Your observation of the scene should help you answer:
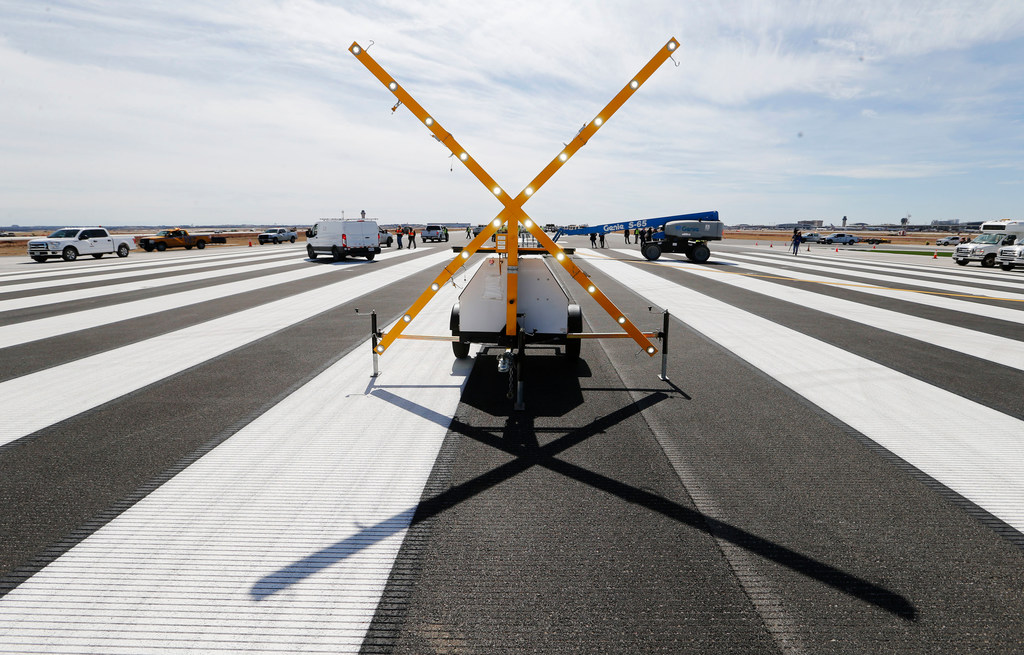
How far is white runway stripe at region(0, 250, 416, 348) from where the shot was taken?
31.4 feet

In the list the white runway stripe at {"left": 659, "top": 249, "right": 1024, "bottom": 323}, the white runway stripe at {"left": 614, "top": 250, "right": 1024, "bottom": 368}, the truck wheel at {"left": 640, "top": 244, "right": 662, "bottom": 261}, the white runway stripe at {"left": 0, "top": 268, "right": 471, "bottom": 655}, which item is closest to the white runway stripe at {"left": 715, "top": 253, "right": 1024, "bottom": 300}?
the white runway stripe at {"left": 659, "top": 249, "right": 1024, "bottom": 323}

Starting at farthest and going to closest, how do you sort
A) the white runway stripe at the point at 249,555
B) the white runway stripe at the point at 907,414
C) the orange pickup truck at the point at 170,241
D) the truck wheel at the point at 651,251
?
1. the orange pickup truck at the point at 170,241
2. the truck wheel at the point at 651,251
3. the white runway stripe at the point at 907,414
4. the white runway stripe at the point at 249,555

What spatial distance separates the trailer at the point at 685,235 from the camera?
92.4 feet

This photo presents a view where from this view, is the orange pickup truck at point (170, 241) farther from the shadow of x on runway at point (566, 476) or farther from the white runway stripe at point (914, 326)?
the shadow of x on runway at point (566, 476)

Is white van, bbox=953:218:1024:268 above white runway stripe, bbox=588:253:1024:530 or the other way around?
above

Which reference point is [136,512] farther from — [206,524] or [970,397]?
[970,397]

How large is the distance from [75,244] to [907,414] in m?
35.8

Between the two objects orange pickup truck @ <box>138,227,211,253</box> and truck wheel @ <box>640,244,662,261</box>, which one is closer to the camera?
truck wheel @ <box>640,244,662,261</box>

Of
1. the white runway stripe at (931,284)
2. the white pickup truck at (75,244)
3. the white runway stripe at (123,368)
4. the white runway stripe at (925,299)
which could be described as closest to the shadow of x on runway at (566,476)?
the white runway stripe at (123,368)

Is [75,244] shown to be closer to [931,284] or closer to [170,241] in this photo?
[170,241]

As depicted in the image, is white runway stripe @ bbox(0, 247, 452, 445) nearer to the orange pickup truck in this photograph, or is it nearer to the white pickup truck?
the white pickup truck

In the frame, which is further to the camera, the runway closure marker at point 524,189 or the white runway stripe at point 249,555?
the runway closure marker at point 524,189

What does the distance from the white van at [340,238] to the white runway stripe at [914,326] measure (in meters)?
18.8

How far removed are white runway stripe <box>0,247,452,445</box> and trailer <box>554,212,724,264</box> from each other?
19183 millimetres
